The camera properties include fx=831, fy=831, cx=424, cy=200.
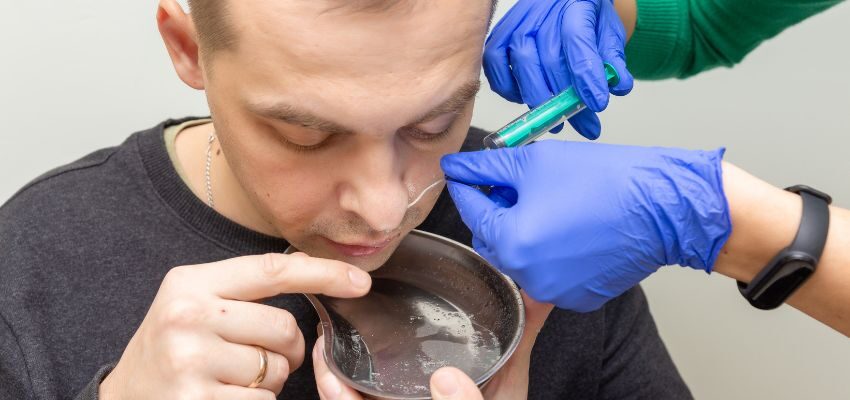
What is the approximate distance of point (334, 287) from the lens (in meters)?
1.02

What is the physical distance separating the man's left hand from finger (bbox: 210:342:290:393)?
0.06 metres

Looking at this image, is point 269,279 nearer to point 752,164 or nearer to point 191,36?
point 191,36

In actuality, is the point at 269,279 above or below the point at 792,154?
above

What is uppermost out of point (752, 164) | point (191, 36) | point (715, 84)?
point (191, 36)

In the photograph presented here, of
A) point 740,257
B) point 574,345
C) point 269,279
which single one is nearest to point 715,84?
point 574,345

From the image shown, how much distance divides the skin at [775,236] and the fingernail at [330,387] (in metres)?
0.54

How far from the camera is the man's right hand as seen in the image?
3.17 feet

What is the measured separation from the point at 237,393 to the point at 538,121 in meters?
0.54

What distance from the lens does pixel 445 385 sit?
94 centimetres

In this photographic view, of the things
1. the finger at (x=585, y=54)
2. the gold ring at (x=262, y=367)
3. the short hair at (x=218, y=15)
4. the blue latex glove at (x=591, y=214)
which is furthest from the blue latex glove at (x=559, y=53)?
the gold ring at (x=262, y=367)

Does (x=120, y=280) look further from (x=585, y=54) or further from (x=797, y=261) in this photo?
(x=797, y=261)

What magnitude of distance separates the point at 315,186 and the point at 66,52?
869mm

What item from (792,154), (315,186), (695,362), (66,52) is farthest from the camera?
(695,362)

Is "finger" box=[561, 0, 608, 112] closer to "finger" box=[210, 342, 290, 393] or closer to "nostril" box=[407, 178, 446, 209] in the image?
"nostril" box=[407, 178, 446, 209]
